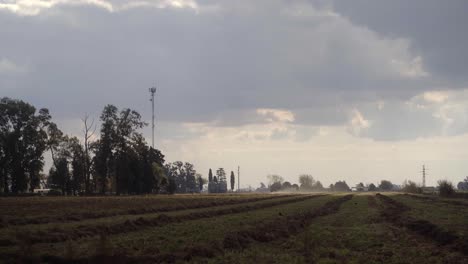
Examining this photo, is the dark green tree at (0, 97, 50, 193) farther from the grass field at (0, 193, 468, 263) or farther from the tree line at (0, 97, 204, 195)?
the grass field at (0, 193, 468, 263)

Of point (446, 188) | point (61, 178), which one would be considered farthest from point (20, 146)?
point (446, 188)

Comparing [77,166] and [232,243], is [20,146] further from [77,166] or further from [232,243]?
[232,243]

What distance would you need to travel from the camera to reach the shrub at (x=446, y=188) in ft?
381

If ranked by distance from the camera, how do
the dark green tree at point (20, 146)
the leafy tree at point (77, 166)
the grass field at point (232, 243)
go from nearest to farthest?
1. the grass field at point (232, 243)
2. the dark green tree at point (20, 146)
3. the leafy tree at point (77, 166)

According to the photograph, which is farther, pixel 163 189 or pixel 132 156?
pixel 163 189

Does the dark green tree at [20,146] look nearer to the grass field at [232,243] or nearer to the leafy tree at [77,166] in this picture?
the leafy tree at [77,166]

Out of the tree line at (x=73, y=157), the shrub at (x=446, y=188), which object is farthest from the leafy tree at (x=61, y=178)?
the shrub at (x=446, y=188)

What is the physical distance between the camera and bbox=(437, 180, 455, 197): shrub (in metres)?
116

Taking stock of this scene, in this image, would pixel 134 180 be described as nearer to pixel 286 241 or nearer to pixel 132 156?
pixel 132 156

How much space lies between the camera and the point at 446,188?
117 m

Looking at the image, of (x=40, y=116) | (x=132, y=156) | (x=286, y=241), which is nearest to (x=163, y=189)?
(x=132, y=156)

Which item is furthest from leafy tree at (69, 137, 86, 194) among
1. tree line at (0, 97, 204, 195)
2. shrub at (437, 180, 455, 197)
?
shrub at (437, 180, 455, 197)

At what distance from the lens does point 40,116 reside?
122m

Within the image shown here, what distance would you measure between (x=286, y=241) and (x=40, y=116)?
106 meters
